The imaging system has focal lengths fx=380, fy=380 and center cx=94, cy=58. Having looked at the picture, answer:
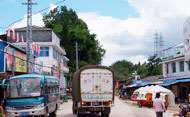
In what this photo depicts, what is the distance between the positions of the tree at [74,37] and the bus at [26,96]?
57304mm

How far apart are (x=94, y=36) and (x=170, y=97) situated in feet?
150

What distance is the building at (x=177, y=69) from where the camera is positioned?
1801 inches

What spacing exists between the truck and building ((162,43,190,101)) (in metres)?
21.6

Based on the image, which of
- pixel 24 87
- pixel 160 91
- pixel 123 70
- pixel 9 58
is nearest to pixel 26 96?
pixel 24 87

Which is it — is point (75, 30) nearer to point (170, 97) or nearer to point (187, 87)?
point (187, 87)

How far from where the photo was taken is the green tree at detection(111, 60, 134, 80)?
129 metres

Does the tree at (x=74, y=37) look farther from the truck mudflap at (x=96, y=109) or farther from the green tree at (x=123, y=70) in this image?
the truck mudflap at (x=96, y=109)

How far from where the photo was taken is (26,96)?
70.6ft

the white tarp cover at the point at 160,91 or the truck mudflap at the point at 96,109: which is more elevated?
the white tarp cover at the point at 160,91

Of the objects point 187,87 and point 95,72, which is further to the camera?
point 187,87

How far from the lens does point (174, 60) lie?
4803cm

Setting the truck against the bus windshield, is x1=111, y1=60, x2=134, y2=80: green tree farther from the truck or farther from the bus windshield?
the bus windshield

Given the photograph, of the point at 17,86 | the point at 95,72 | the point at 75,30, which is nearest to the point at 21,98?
the point at 17,86

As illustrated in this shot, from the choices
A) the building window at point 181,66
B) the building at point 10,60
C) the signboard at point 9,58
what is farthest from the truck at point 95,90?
the building window at point 181,66
